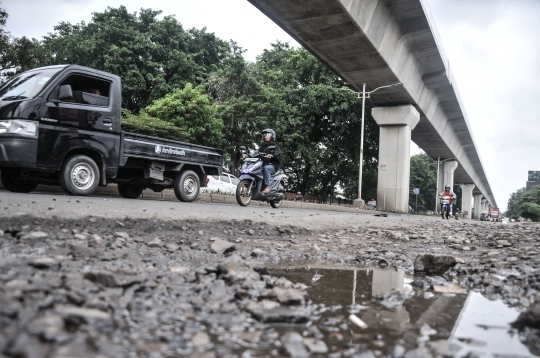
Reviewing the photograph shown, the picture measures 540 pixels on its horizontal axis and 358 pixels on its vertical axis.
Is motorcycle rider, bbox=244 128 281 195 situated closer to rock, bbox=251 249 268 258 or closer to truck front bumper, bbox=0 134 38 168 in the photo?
truck front bumper, bbox=0 134 38 168

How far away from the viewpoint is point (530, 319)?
5.36 ft

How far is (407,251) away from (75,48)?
23.9 metres

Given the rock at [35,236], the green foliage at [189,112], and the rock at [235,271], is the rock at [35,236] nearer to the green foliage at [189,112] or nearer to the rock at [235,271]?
the rock at [235,271]

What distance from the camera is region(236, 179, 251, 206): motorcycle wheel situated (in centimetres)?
873

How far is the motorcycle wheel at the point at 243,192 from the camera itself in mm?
8732

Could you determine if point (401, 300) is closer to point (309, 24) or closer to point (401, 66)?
point (309, 24)

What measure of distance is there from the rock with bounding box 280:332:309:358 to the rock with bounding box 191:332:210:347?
10.6 inches

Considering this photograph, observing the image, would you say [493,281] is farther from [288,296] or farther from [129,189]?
[129,189]

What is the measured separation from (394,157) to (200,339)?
806 inches

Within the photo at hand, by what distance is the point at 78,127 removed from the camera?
6.36 metres

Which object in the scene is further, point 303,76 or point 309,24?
point 303,76

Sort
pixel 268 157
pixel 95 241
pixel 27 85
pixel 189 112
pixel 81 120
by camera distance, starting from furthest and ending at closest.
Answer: pixel 189 112 < pixel 268 157 < pixel 81 120 < pixel 27 85 < pixel 95 241

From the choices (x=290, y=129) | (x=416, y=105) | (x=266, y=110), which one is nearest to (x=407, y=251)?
(x=266, y=110)

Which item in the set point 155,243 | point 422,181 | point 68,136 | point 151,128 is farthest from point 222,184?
point 422,181
